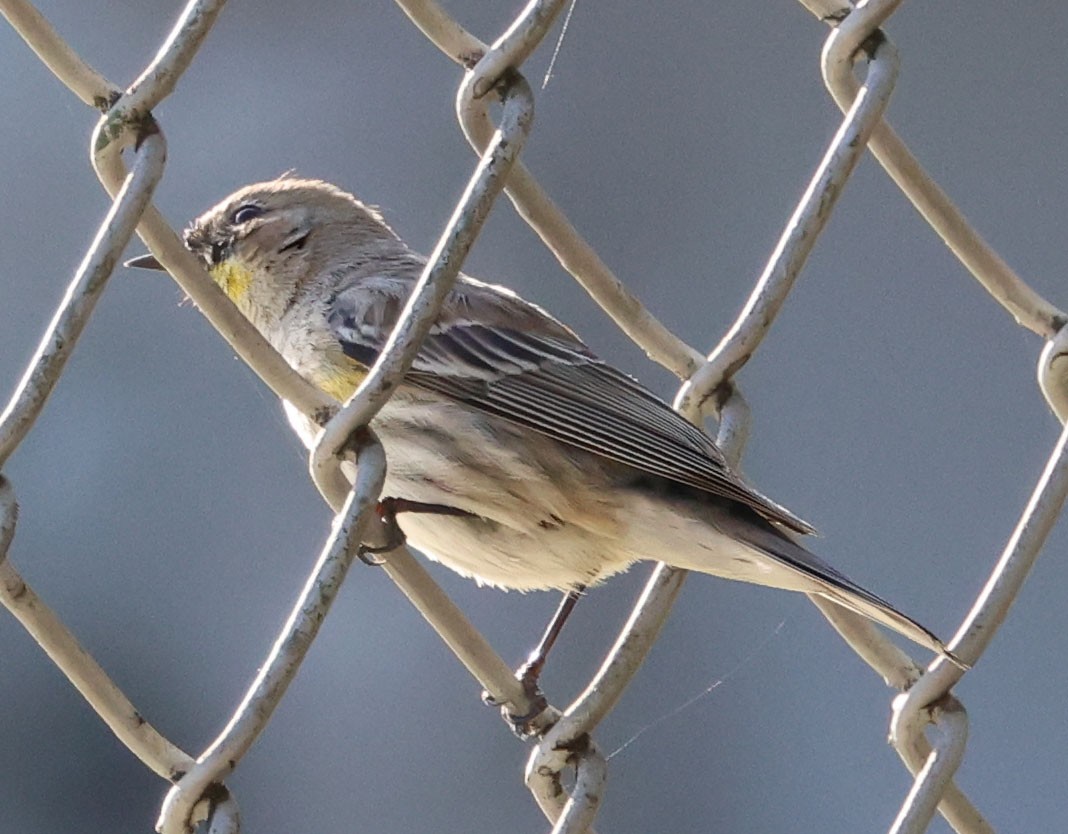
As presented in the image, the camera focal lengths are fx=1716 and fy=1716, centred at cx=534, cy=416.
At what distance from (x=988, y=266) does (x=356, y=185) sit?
2.46m

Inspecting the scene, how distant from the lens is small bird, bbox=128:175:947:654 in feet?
7.79

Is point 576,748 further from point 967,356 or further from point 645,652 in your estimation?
point 967,356

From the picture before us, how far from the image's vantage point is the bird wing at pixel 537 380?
235cm

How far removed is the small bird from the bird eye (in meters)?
0.48

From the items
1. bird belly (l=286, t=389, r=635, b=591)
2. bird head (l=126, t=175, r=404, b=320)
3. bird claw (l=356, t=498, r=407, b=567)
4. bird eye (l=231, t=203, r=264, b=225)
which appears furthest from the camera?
bird eye (l=231, t=203, r=264, b=225)

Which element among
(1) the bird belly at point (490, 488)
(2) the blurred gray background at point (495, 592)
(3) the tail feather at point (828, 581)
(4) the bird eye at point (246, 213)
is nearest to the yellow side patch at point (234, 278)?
(4) the bird eye at point (246, 213)

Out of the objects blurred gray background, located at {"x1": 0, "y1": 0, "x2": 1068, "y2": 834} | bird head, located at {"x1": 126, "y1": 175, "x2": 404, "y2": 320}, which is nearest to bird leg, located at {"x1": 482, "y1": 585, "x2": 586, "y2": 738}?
bird head, located at {"x1": 126, "y1": 175, "x2": 404, "y2": 320}

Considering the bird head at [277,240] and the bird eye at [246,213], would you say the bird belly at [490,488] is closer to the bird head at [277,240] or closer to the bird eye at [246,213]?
the bird head at [277,240]

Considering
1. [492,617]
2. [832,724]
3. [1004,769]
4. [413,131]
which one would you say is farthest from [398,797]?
[413,131]

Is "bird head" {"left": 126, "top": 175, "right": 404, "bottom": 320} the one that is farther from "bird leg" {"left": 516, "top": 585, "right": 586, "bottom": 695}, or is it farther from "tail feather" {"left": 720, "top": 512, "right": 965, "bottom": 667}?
"tail feather" {"left": 720, "top": 512, "right": 965, "bottom": 667}

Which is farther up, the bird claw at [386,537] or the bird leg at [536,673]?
the bird claw at [386,537]

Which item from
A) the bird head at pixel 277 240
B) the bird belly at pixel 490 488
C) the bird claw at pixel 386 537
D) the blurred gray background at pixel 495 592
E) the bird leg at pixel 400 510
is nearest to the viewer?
the bird claw at pixel 386 537

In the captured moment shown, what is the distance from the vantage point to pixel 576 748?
73.5 inches

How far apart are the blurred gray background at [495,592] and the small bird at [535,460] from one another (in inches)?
51.8
